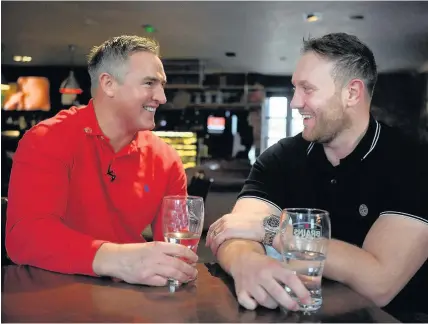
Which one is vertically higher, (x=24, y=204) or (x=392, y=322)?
(x=24, y=204)

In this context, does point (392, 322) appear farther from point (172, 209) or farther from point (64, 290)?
point (64, 290)

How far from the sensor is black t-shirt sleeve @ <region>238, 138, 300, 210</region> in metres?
1.66

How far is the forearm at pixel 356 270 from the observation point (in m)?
1.21

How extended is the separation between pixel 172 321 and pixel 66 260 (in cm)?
43

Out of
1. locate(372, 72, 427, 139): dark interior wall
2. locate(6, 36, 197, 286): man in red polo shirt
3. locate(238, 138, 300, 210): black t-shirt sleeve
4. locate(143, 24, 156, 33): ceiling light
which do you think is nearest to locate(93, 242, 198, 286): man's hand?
locate(6, 36, 197, 286): man in red polo shirt

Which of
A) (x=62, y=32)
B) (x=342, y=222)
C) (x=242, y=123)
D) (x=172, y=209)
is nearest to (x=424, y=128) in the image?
(x=242, y=123)

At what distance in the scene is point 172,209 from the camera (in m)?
1.17

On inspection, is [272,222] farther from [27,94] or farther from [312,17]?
[27,94]

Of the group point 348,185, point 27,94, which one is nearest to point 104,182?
point 348,185

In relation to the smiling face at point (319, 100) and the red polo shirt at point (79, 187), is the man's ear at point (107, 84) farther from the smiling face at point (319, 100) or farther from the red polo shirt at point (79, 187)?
the smiling face at point (319, 100)

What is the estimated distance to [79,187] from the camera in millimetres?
1710

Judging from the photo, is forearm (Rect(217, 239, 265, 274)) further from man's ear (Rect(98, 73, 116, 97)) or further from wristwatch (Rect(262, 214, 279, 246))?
man's ear (Rect(98, 73, 116, 97))

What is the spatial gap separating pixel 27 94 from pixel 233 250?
289 inches

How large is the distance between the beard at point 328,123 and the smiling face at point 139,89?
0.66 m
